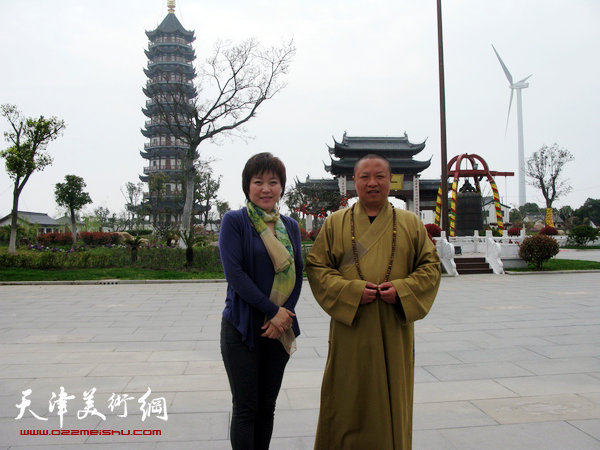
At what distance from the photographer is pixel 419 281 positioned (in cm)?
213

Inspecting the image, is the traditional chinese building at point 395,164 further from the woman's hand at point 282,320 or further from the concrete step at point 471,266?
the woman's hand at point 282,320

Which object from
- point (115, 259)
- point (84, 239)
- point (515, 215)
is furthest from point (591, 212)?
point (115, 259)

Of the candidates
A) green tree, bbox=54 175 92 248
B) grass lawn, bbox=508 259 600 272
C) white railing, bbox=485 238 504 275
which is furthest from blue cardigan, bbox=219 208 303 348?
green tree, bbox=54 175 92 248

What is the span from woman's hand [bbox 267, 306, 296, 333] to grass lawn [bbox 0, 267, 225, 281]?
1030 centimetres

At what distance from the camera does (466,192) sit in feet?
77.0

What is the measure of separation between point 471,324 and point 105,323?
15.7 feet

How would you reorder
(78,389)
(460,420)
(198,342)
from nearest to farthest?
(460,420), (78,389), (198,342)

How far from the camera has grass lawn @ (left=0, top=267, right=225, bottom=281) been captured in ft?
38.3

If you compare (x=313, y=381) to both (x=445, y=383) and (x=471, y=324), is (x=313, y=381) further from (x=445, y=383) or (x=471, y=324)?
(x=471, y=324)

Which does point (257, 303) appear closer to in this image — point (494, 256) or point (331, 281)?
point (331, 281)

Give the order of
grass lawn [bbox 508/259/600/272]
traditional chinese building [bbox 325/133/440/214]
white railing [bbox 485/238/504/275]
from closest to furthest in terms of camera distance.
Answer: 1. white railing [bbox 485/238/504/275]
2. grass lawn [bbox 508/259/600/272]
3. traditional chinese building [bbox 325/133/440/214]

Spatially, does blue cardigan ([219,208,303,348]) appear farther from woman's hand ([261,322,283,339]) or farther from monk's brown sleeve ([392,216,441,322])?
monk's brown sleeve ([392,216,441,322])

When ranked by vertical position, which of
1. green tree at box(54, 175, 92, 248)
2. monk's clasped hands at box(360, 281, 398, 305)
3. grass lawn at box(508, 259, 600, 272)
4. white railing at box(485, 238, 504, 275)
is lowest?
grass lawn at box(508, 259, 600, 272)

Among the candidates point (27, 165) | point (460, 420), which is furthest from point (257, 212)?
point (27, 165)
